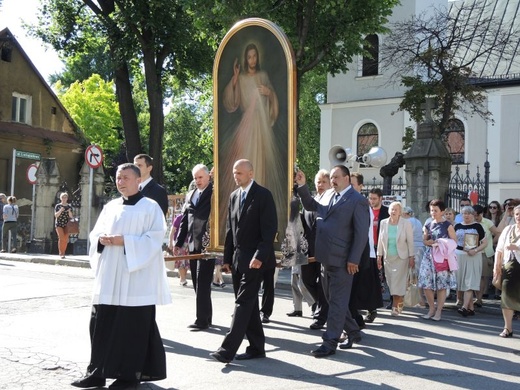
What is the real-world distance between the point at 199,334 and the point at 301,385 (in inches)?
108

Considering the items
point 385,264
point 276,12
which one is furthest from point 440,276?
point 276,12

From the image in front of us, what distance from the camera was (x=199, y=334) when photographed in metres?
8.66

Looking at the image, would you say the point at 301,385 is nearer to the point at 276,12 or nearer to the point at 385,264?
the point at 385,264

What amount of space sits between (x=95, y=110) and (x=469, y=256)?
4359 cm

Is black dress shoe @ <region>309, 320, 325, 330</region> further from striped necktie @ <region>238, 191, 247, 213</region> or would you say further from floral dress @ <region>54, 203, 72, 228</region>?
floral dress @ <region>54, 203, 72, 228</region>

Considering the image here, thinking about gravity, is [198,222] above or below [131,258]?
above

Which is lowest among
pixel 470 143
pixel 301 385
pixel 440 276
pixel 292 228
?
pixel 301 385

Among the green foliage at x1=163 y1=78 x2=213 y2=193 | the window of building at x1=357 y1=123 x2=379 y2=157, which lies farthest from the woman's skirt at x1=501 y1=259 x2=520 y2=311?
the green foliage at x1=163 y1=78 x2=213 y2=193

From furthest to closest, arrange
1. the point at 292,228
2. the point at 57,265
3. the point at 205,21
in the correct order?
the point at 205,21
the point at 57,265
the point at 292,228

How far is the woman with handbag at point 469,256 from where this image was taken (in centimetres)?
1173

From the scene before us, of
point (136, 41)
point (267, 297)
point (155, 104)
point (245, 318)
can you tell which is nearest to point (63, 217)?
point (155, 104)

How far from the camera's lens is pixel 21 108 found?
36.4 meters

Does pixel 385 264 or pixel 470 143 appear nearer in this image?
pixel 385 264

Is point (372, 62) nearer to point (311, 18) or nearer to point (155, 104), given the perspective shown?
point (155, 104)
